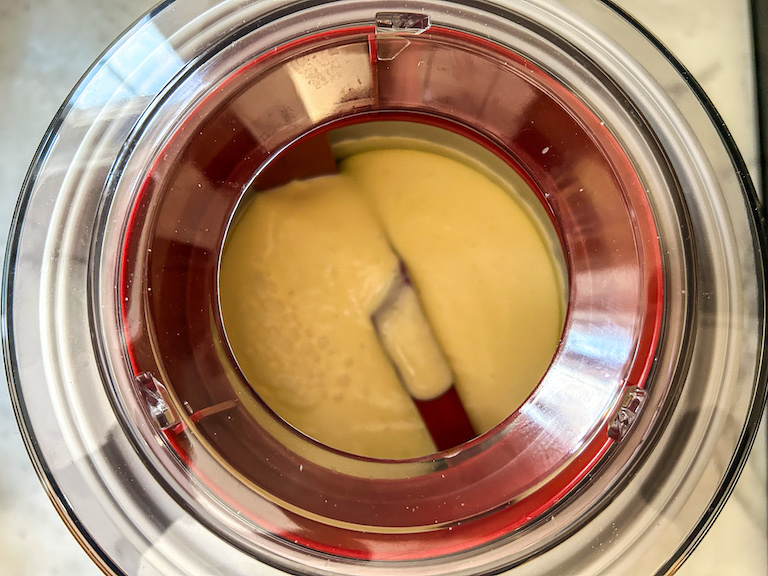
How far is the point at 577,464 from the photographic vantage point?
442 millimetres

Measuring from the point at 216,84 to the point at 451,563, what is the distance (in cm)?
37

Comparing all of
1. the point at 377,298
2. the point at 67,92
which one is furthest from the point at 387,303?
the point at 67,92

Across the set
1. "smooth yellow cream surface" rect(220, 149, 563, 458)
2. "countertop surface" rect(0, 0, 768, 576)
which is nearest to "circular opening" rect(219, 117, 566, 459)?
"smooth yellow cream surface" rect(220, 149, 563, 458)

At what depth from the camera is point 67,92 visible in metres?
0.50

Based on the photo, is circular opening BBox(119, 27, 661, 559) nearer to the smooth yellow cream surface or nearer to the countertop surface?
the smooth yellow cream surface

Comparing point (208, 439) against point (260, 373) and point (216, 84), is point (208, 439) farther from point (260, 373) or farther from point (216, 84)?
point (216, 84)

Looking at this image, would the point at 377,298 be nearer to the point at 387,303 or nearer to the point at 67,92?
the point at 387,303

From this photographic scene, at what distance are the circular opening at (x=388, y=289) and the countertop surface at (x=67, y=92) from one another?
135mm

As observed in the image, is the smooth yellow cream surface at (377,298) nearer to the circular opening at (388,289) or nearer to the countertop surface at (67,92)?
the circular opening at (388,289)

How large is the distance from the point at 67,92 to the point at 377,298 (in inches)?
11.8

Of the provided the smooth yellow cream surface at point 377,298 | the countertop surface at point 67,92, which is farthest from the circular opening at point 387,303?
the countertop surface at point 67,92

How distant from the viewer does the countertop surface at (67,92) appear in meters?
0.50

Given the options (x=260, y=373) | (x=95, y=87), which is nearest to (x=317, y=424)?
(x=260, y=373)

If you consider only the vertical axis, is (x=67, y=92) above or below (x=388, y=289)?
above
